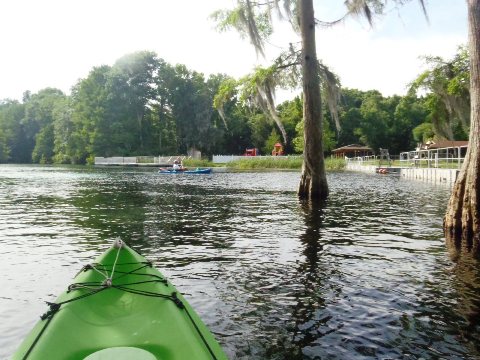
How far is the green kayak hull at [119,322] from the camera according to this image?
3463 mm

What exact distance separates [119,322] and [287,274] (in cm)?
387

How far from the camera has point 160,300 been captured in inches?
171

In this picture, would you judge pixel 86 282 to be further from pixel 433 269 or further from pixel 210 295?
pixel 433 269

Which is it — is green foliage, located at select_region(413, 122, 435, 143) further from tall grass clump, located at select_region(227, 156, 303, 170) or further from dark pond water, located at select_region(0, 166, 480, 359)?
dark pond water, located at select_region(0, 166, 480, 359)

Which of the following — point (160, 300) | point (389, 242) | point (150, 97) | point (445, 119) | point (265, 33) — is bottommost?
point (389, 242)

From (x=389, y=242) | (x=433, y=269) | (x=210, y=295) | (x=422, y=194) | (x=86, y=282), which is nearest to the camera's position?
(x=86, y=282)

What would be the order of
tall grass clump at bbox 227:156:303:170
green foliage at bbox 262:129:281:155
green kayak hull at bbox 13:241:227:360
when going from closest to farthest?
green kayak hull at bbox 13:241:227:360 → tall grass clump at bbox 227:156:303:170 → green foliage at bbox 262:129:281:155

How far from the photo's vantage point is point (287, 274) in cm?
743

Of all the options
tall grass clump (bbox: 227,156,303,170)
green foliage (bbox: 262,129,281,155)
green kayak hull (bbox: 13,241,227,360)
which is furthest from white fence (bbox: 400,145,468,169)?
green foliage (bbox: 262,129,281,155)

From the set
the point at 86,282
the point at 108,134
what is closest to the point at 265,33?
the point at 86,282

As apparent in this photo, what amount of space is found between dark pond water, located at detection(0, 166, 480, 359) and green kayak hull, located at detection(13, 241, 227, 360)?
0.96 metres

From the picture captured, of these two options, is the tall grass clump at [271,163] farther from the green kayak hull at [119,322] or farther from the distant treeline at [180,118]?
the green kayak hull at [119,322]

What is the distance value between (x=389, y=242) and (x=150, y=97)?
81673 millimetres

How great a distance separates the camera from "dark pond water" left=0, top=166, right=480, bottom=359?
15.9ft
